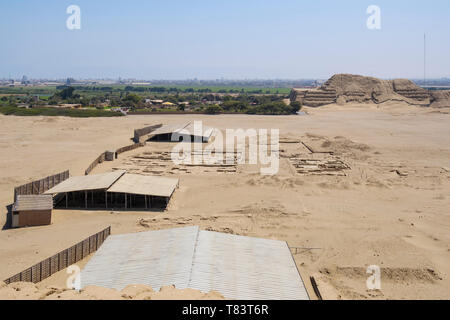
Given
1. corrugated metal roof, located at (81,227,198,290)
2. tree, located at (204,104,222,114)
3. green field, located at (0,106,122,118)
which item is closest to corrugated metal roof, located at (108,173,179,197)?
corrugated metal roof, located at (81,227,198,290)

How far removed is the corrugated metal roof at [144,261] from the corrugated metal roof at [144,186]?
548 centimetres

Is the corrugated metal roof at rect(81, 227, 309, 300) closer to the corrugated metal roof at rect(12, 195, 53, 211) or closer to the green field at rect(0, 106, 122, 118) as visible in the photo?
the corrugated metal roof at rect(12, 195, 53, 211)

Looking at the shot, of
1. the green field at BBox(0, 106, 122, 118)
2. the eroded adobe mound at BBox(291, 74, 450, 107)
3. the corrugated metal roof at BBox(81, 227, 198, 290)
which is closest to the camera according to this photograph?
the corrugated metal roof at BBox(81, 227, 198, 290)

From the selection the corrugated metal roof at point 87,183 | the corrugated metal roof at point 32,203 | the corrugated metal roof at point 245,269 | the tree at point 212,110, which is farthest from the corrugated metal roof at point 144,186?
the tree at point 212,110

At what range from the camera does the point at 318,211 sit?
2042 cm

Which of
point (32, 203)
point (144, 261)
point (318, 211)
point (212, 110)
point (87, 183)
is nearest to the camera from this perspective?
point (144, 261)

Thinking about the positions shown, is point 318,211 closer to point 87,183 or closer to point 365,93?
point 87,183

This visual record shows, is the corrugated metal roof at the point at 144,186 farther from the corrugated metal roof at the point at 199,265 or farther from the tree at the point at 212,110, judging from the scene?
the tree at the point at 212,110

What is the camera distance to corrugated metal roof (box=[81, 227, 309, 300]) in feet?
36.0

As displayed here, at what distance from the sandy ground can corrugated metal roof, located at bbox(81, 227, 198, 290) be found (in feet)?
5.11

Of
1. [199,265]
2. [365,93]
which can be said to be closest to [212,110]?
[365,93]

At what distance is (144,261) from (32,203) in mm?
8290

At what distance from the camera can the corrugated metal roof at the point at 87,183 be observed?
20.0 m
